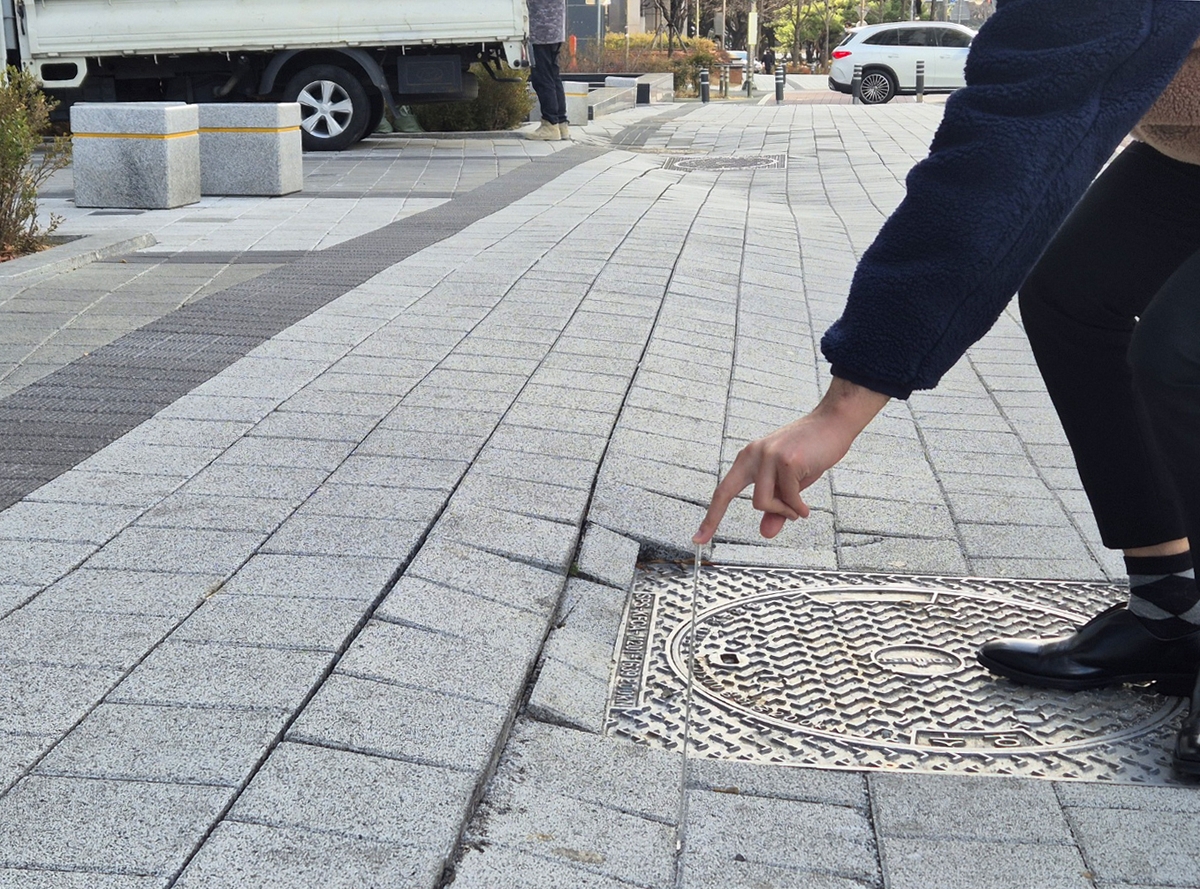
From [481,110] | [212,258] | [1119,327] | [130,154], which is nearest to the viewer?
[1119,327]

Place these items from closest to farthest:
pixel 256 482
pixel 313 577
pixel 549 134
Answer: pixel 313 577
pixel 256 482
pixel 549 134

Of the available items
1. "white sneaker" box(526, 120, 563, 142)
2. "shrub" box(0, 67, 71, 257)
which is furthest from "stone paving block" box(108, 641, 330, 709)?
"white sneaker" box(526, 120, 563, 142)

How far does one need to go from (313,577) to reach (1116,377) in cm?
A: 168

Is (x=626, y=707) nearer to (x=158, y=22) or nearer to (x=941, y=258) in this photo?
(x=941, y=258)

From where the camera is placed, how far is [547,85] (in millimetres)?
16422

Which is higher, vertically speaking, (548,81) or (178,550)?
(548,81)

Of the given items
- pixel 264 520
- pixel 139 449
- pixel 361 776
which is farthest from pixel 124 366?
pixel 361 776

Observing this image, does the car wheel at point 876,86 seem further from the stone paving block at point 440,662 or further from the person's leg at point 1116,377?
the stone paving block at point 440,662

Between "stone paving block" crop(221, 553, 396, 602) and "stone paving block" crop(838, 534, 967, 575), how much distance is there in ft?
4.07

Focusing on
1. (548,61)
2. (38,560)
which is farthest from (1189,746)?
(548,61)

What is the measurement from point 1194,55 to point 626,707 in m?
1.58

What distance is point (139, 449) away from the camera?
3928mm

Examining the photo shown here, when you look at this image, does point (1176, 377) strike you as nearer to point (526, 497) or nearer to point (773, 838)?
point (773, 838)

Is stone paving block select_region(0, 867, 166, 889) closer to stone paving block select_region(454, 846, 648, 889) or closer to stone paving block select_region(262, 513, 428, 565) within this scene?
stone paving block select_region(454, 846, 648, 889)
